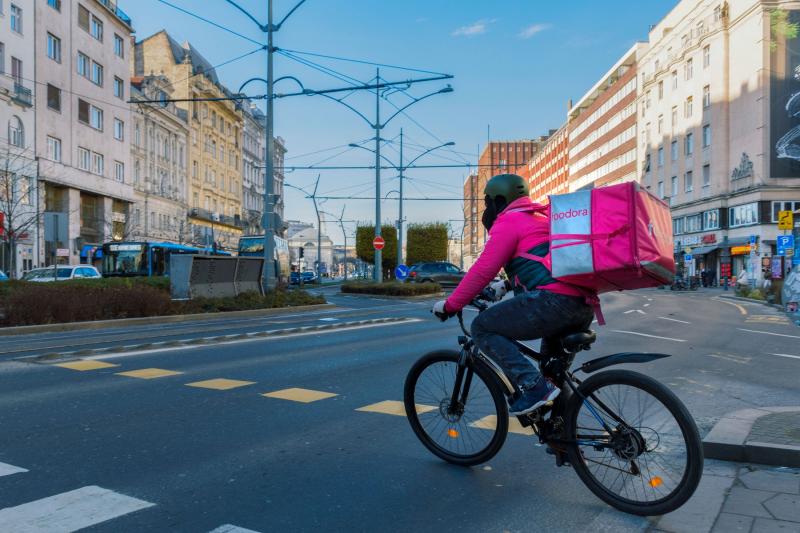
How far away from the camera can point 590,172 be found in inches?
3684

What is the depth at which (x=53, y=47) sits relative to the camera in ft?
136

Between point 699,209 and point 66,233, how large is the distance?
2072 inches

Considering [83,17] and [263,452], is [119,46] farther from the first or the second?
[263,452]

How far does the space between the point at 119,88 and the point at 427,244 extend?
83.3 feet

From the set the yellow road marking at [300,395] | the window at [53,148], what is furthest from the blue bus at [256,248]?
the yellow road marking at [300,395]

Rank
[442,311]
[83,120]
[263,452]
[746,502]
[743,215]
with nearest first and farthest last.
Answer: [746,502]
[442,311]
[263,452]
[83,120]
[743,215]

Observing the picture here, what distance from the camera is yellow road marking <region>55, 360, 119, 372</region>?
8334 millimetres

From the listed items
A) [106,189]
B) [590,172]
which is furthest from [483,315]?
[590,172]

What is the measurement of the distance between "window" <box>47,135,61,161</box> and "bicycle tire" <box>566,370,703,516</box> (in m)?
42.8

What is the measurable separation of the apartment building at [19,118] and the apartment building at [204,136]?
25.1 metres

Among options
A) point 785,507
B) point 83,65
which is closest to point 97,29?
point 83,65

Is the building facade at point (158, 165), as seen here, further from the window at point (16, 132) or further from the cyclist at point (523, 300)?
the cyclist at point (523, 300)

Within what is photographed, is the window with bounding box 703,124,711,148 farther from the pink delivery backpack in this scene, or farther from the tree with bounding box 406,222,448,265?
the pink delivery backpack

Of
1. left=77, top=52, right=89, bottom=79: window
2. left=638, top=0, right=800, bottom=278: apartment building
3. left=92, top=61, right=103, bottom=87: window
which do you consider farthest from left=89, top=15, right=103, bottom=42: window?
left=638, top=0, right=800, bottom=278: apartment building
